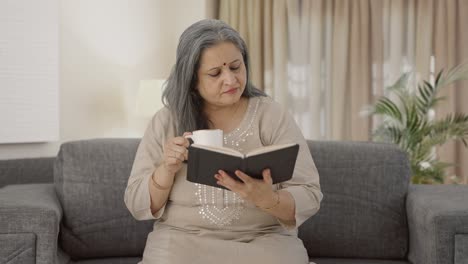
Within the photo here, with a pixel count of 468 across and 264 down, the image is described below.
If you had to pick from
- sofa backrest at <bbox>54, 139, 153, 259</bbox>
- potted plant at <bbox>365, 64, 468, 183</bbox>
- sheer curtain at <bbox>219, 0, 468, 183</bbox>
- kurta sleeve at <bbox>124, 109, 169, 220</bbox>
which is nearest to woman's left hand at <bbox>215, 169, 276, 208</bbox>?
kurta sleeve at <bbox>124, 109, 169, 220</bbox>

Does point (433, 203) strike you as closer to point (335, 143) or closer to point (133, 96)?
point (335, 143)

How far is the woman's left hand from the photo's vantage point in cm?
196

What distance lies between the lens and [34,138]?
4113 mm

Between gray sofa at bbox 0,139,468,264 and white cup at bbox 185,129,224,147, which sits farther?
gray sofa at bbox 0,139,468,264

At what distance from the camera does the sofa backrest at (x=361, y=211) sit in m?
2.74

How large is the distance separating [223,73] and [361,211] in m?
0.86

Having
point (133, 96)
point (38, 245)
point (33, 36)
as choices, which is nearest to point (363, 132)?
point (133, 96)

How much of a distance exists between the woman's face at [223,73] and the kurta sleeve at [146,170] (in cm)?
21

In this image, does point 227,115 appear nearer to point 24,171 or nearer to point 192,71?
point 192,71

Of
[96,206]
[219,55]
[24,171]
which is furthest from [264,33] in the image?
[219,55]

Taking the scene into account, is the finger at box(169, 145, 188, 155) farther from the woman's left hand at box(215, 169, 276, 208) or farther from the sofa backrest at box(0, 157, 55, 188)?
the sofa backrest at box(0, 157, 55, 188)

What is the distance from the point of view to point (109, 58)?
4953 millimetres

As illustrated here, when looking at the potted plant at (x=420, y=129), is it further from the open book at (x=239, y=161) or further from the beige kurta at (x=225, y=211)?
the open book at (x=239, y=161)

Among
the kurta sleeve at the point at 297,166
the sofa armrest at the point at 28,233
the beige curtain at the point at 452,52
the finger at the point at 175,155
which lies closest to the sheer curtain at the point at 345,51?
the beige curtain at the point at 452,52
